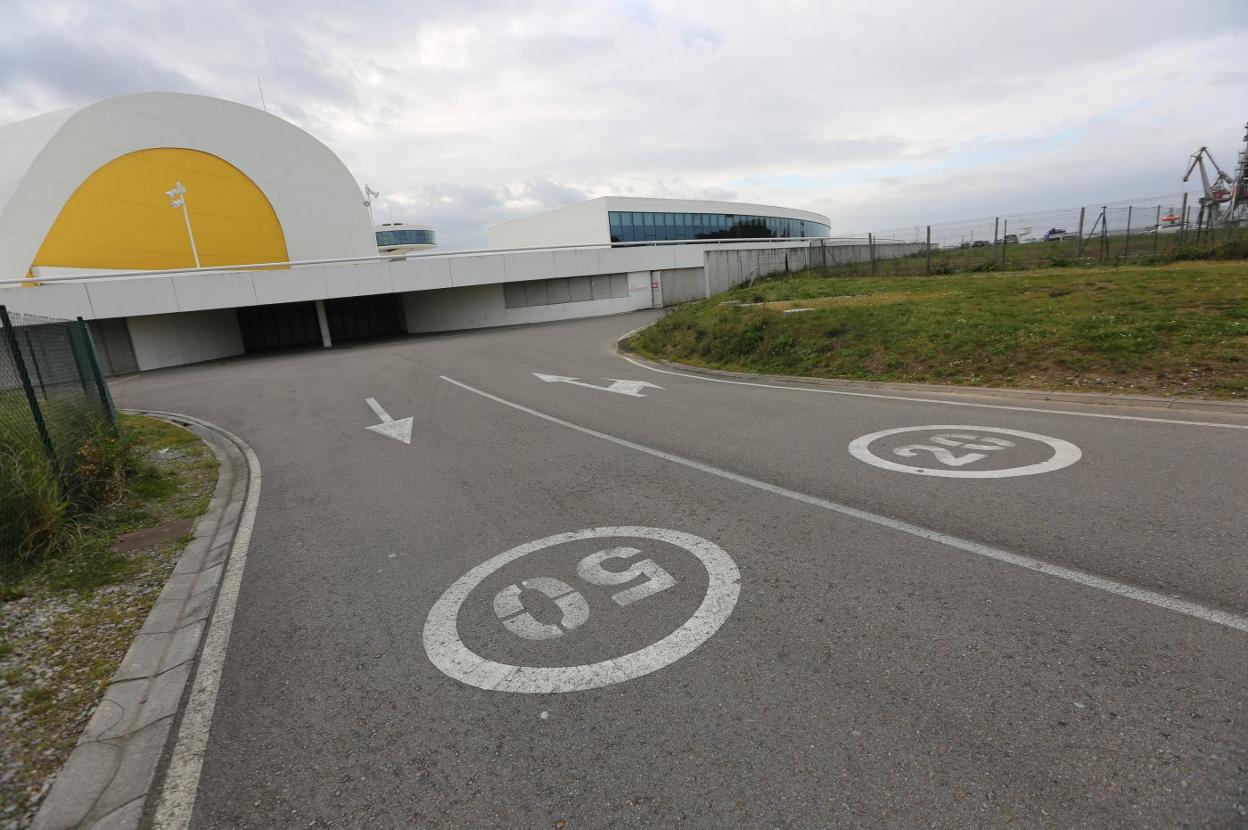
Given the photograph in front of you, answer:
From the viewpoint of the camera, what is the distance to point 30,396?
19.2ft

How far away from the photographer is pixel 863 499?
207 inches

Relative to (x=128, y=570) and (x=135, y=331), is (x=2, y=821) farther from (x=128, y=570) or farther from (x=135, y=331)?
(x=135, y=331)

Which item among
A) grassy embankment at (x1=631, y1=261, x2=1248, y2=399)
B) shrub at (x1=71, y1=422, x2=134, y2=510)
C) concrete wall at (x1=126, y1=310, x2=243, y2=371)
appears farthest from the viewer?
concrete wall at (x1=126, y1=310, x2=243, y2=371)

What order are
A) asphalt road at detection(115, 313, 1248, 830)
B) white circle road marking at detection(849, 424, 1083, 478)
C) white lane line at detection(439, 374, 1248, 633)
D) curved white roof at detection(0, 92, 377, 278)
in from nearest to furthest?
asphalt road at detection(115, 313, 1248, 830)
white lane line at detection(439, 374, 1248, 633)
white circle road marking at detection(849, 424, 1083, 478)
curved white roof at detection(0, 92, 377, 278)

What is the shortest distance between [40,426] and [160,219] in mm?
31925

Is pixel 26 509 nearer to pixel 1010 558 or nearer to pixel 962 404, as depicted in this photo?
pixel 1010 558

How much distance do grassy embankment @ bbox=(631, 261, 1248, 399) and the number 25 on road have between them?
7875mm

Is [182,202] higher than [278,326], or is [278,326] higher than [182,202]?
[182,202]

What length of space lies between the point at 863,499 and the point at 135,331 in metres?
31.0

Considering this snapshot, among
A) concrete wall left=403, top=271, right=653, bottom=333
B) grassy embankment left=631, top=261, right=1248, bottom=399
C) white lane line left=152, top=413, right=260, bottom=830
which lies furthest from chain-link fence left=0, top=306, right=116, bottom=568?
concrete wall left=403, top=271, right=653, bottom=333

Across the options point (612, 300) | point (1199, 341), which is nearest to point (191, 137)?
point (612, 300)

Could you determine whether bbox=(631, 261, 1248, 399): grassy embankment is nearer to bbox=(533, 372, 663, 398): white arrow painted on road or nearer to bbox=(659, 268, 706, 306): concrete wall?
bbox=(533, 372, 663, 398): white arrow painted on road

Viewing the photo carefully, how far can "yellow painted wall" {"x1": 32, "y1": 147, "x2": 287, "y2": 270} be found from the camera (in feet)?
90.7

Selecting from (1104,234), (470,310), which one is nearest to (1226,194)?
(1104,234)
